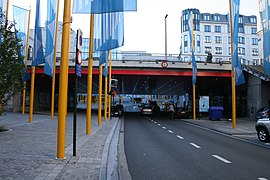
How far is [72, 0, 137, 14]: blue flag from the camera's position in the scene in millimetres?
8195

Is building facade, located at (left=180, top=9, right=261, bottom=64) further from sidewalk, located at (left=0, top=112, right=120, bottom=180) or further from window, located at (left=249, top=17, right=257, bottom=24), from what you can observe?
sidewalk, located at (left=0, top=112, right=120, bottom=180)

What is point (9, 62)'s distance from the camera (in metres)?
11.8

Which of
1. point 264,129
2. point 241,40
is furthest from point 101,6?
point 241,40

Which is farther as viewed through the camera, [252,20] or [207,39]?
[252,20]

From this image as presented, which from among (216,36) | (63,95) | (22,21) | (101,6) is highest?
(216,36)

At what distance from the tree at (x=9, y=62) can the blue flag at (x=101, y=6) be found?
5312 mm

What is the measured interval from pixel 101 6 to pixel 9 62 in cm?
558

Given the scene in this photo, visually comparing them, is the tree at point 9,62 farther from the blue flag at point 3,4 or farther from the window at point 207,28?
the window at point 207,28

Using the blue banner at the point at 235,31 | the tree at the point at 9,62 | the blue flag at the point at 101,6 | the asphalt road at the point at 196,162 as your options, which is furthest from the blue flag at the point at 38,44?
the blue banner at the point at 235,31

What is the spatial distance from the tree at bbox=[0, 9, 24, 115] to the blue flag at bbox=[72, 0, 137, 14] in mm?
5312

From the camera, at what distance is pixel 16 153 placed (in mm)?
7695

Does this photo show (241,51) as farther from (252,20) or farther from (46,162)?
(46,162)

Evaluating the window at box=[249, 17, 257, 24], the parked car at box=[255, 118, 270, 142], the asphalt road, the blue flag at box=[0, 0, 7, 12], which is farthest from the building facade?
the asphalt road

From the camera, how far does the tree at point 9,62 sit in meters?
11.7
